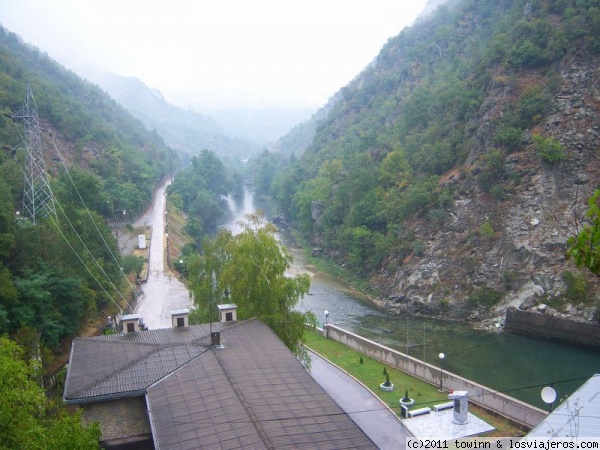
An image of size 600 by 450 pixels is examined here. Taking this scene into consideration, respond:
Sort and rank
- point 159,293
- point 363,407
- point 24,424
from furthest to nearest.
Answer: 1. point 159,293
2. point 363,407
3. point 24,424

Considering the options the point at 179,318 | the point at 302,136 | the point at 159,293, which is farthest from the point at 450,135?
the point at 302,136

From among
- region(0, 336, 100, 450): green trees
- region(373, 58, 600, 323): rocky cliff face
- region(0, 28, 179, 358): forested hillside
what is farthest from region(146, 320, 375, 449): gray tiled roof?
region(373, 58, 600, 323): rocky cliff face

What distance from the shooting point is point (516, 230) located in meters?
38.4

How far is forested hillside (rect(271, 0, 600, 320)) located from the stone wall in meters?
1.24

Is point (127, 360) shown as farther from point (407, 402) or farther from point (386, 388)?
point (386, 388)

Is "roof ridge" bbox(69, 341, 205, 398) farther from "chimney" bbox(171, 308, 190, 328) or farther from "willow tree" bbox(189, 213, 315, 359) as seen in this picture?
"willow tree" bbox(189, 213, 315, 359)

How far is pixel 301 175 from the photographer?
86250mm

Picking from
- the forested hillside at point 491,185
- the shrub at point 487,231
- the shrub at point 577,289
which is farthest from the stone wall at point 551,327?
the shrub at point 487,231

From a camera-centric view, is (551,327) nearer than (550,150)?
Yes

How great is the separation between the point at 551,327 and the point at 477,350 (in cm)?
515

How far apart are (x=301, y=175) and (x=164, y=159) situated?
3894 centimetres

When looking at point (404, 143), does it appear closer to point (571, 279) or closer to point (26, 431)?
point (571, 279)

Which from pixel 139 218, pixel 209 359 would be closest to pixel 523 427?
pixel 209 359

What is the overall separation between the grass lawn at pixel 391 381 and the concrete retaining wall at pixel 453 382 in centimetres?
27
